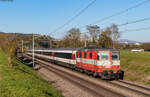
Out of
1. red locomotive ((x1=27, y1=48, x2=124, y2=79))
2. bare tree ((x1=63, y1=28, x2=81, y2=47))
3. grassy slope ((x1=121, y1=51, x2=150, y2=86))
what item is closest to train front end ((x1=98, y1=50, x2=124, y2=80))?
red locomotive ((x1=27, y1=48, x2=124, y2=79))

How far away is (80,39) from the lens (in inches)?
2168

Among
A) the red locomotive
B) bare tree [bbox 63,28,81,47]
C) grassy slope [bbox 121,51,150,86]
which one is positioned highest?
bare tree [bbox 63,28,81,47]

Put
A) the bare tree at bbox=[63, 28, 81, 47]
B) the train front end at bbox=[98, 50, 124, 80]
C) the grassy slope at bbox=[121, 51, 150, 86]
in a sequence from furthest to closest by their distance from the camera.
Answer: the bare tree at bbox=[63, 28, 81, 47] < the grassy slope at bbox=[121, 51, 150, 86] < the train front end at bbox=[98, 50, 124, 80]

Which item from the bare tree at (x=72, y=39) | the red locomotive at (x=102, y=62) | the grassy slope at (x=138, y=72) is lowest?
the grassy slope at (x=138, y=72)

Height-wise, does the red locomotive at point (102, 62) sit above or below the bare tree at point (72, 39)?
below

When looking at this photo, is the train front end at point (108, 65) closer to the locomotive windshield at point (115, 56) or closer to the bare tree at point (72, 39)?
the locomotive windshield at point (115, 56)

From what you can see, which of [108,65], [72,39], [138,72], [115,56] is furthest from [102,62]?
[72,39]

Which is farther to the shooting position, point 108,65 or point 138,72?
point 138,72

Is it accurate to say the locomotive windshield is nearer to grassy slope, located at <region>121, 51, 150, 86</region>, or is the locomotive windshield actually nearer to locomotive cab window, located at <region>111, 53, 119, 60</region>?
locomotive cab window, located at <region>111, 53, 119, 60</region>

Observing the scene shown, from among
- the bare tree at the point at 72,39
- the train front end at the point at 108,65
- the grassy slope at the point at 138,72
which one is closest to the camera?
the train front end at the point at 108,65

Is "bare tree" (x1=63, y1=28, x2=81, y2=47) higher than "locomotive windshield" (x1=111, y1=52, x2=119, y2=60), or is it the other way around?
"bare tree" (x1=63, y1=28, x2=81, y2=47)

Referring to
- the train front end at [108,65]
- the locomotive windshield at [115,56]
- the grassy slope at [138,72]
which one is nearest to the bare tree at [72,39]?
the grassy slope at [138,72]

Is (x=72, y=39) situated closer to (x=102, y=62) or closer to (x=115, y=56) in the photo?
(x=115, y=56)

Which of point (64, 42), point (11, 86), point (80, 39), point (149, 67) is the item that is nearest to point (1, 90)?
point (11, 86)
